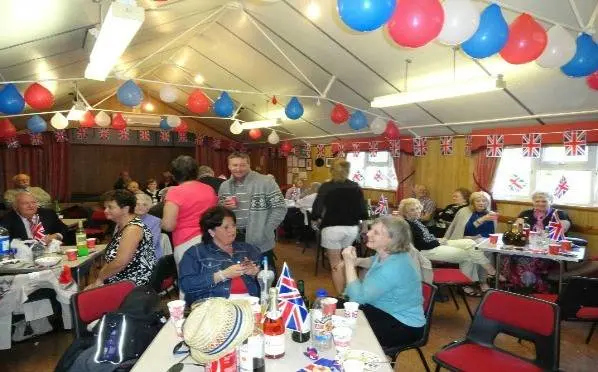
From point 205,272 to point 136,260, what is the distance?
2.15 feet

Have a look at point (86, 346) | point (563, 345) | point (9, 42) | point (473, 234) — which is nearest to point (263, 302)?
point (86, 346)

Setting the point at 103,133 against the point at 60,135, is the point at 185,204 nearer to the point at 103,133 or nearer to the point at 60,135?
the point at 60,135

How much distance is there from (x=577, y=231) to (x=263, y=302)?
5.00 meters

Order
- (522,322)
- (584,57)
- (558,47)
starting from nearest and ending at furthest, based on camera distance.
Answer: (522,322) → (558,47) → (584,57)

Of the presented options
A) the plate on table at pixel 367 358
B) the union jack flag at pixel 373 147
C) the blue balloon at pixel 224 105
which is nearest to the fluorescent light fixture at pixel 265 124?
the blue balloon at pixel 224 105

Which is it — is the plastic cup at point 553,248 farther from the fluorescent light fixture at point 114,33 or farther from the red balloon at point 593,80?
the fluorescent light fixture at point 114,33

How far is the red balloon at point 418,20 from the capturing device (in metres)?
2.28

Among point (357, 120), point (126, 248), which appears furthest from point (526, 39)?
point (357, 120)

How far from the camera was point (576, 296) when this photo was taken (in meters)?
2.90

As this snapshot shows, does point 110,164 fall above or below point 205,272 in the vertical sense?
above

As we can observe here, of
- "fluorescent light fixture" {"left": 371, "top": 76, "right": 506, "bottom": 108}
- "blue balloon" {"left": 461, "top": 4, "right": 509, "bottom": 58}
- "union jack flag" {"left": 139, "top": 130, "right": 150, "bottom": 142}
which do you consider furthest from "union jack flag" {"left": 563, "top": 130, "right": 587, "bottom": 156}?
"union jack flag" {"left": 139, "top": 130, "right": 150, "bottom": 142}

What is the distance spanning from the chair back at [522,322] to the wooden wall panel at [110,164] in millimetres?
10441

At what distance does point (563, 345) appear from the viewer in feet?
11.3

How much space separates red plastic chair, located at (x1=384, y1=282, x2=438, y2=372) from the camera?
7.52 ft
